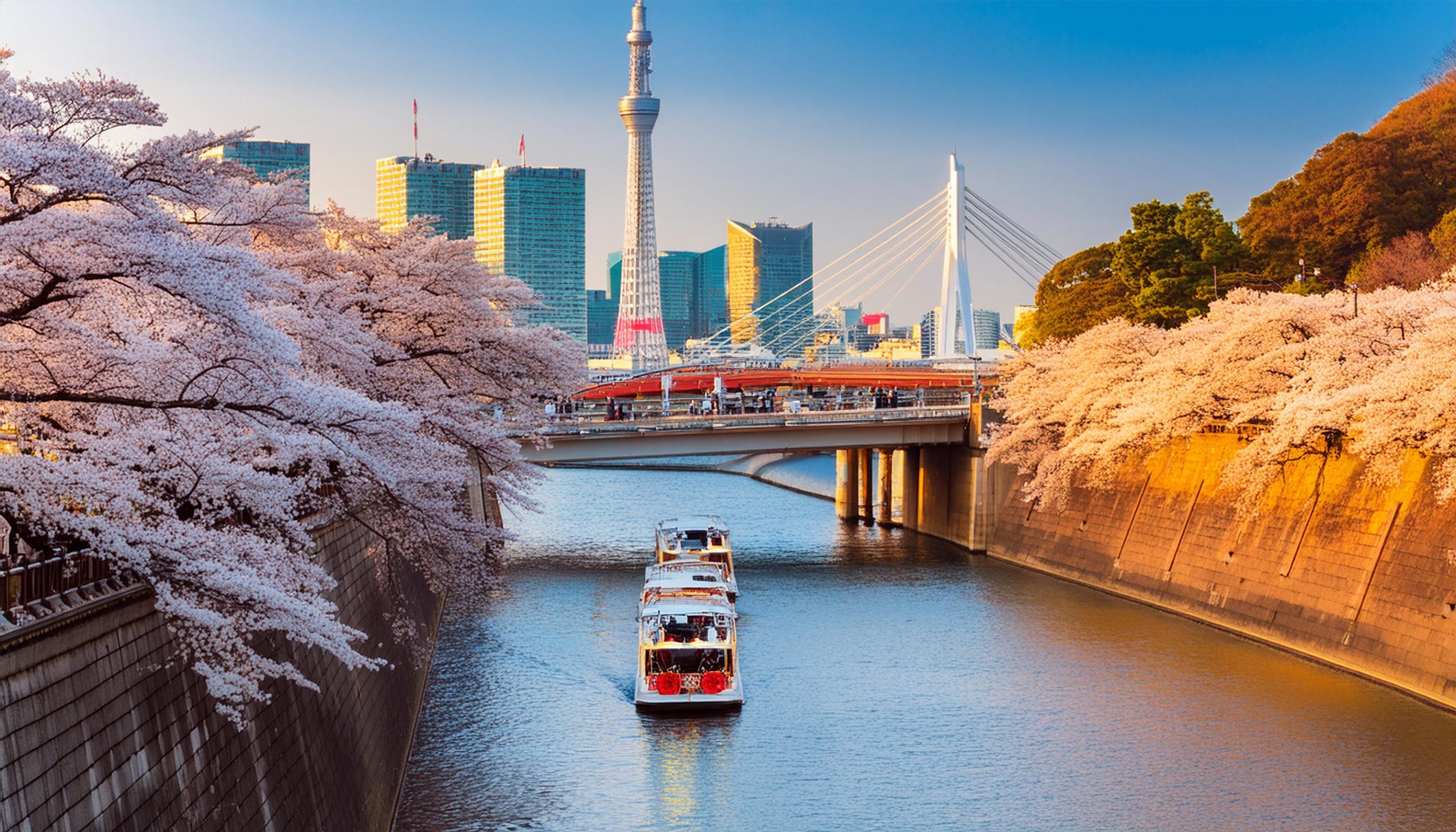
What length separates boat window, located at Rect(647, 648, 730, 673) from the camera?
28.2 meters

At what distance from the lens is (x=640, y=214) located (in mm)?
169500

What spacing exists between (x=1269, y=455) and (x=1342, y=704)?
8227 mm

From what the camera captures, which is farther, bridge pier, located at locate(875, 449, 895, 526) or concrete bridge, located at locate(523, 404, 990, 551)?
bridge pier, located at locate(875, 449, 895, 526)

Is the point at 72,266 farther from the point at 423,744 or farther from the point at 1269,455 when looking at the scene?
the point at 1269,455

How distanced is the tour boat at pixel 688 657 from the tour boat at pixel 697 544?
970 cm

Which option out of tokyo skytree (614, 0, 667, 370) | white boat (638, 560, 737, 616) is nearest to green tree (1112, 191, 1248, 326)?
white boat (638, 560, 737, 616)

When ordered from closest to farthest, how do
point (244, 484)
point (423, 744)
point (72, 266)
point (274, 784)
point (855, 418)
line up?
point (72, 266) < point (244, 484) < point (274, 784) < point (423, 744) < point (855, 418)

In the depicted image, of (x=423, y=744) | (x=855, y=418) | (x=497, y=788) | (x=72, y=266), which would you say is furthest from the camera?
(x=855, y=418)

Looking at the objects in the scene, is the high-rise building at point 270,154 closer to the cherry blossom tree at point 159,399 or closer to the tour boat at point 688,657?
the tour boat at point 688,657

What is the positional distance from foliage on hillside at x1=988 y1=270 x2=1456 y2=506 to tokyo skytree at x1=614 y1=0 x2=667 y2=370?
121 metres

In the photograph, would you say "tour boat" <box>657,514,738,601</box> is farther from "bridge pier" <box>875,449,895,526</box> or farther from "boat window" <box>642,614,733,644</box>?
"bridge pier" <box>875,449,895,526</box>

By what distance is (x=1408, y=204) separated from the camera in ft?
205

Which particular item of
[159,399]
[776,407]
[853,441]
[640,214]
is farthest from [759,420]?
[640,214]

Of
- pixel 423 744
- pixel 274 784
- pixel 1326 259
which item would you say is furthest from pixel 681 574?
pixel 1326 259
